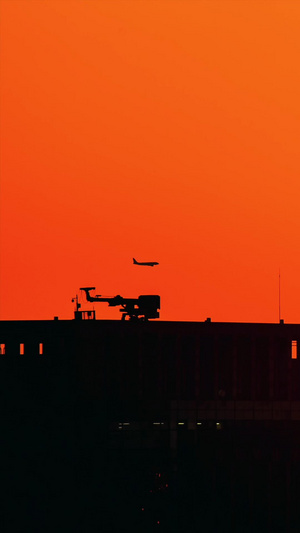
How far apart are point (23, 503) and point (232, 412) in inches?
973

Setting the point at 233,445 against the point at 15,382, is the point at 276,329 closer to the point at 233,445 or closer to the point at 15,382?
the point at 233,445

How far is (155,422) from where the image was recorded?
177 metres

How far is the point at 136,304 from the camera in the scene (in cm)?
18462

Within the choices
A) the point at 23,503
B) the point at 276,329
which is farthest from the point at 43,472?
the point at 276,329

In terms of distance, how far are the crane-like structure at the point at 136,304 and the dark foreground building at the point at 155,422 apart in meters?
2.90

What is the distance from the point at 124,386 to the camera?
17775 centimetres

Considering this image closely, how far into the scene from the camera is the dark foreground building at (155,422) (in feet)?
563

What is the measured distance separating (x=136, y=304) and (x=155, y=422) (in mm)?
13604

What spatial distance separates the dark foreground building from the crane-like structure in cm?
290

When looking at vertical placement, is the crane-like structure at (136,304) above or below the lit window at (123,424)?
above

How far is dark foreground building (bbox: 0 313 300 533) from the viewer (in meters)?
172

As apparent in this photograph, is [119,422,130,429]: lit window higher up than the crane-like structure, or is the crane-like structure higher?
the crane-like structure

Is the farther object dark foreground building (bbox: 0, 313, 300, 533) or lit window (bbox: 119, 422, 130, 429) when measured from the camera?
lit window (bbox: 119, 422, 130, 429)

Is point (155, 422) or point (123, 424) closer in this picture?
point (123, 424)
